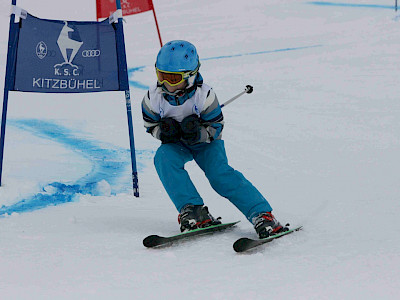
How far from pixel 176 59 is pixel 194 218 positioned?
912 mm

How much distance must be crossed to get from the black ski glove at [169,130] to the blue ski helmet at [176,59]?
1.00 ft

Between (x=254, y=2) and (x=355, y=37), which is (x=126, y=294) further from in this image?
(x=254, y=2)

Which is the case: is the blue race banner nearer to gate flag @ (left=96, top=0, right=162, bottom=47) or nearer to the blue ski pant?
the blue ski pant

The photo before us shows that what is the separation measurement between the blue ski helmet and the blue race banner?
1385 millimetres

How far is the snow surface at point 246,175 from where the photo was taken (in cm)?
269

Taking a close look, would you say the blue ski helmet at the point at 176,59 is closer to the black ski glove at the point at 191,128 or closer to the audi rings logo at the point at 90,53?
the black ski glove at the point at 191,128

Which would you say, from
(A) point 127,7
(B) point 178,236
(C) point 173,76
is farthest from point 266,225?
(A) point 127,7

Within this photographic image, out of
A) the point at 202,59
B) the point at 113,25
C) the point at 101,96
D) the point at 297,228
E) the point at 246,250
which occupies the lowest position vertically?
the point at 246,250

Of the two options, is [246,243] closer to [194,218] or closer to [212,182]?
[194,218]

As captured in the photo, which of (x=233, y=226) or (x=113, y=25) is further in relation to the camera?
(x=113, y=25)

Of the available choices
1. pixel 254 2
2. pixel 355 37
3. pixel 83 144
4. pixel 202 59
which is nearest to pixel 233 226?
pixel 83 144

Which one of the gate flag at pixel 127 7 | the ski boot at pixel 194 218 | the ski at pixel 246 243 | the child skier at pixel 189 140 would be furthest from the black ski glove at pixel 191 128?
the gate flag at pixel 127 7

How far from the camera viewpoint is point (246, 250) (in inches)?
123

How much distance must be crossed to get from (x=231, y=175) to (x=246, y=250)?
64 centimetres
